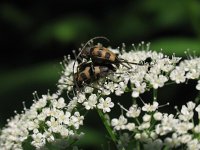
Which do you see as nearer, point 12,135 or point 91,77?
point 91,77

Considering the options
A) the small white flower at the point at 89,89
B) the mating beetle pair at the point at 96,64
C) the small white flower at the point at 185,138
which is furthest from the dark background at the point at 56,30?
the small white flower at the point at 185,138

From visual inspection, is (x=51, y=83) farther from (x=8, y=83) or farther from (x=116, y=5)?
(x=116, y=5)

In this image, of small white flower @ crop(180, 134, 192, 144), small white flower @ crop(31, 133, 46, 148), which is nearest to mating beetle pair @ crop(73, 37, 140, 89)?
small white flower @ crop(31, 133, 46, 148)

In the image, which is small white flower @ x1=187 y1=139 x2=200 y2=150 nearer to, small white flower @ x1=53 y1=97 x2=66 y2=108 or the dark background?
small white flower @ x1=53 y1=97 x2=66 y2=108

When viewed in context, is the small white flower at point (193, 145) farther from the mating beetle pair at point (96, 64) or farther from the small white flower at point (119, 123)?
the mating beetle pair at point (96, 64)

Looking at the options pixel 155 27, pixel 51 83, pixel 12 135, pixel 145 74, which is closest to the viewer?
pixel 145 74

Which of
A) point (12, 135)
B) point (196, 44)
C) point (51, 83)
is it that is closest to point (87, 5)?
point (51, 83)
